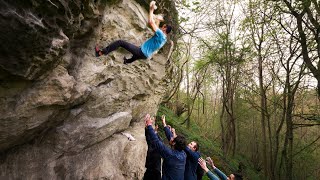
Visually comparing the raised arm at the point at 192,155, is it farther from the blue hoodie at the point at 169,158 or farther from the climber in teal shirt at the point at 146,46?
the climber in teal shirt at the point at 146,46

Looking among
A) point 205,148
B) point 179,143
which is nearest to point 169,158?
point 179,143

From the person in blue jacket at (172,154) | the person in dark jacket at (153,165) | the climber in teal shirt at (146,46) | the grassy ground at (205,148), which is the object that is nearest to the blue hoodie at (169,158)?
the person in blue jacket at (172,154)

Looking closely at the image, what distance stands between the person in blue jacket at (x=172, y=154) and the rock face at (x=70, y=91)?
2.10 meters

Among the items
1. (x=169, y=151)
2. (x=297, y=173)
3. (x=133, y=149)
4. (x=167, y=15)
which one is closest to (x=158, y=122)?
(x=167, y=15)

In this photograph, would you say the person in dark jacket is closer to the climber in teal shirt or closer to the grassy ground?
the climber in teal shirt

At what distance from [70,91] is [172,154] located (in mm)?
2505

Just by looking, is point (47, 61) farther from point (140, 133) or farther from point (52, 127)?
point (140, 133)

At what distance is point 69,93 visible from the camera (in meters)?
5.60

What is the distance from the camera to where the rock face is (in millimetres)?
4043

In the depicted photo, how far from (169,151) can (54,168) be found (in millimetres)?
2874

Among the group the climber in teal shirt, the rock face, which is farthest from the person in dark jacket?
the climber in teal shirt

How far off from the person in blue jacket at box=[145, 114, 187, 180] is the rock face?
2.10 meters

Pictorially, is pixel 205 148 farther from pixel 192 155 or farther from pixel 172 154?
pixel 172 154

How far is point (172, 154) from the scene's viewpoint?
4727 mm
